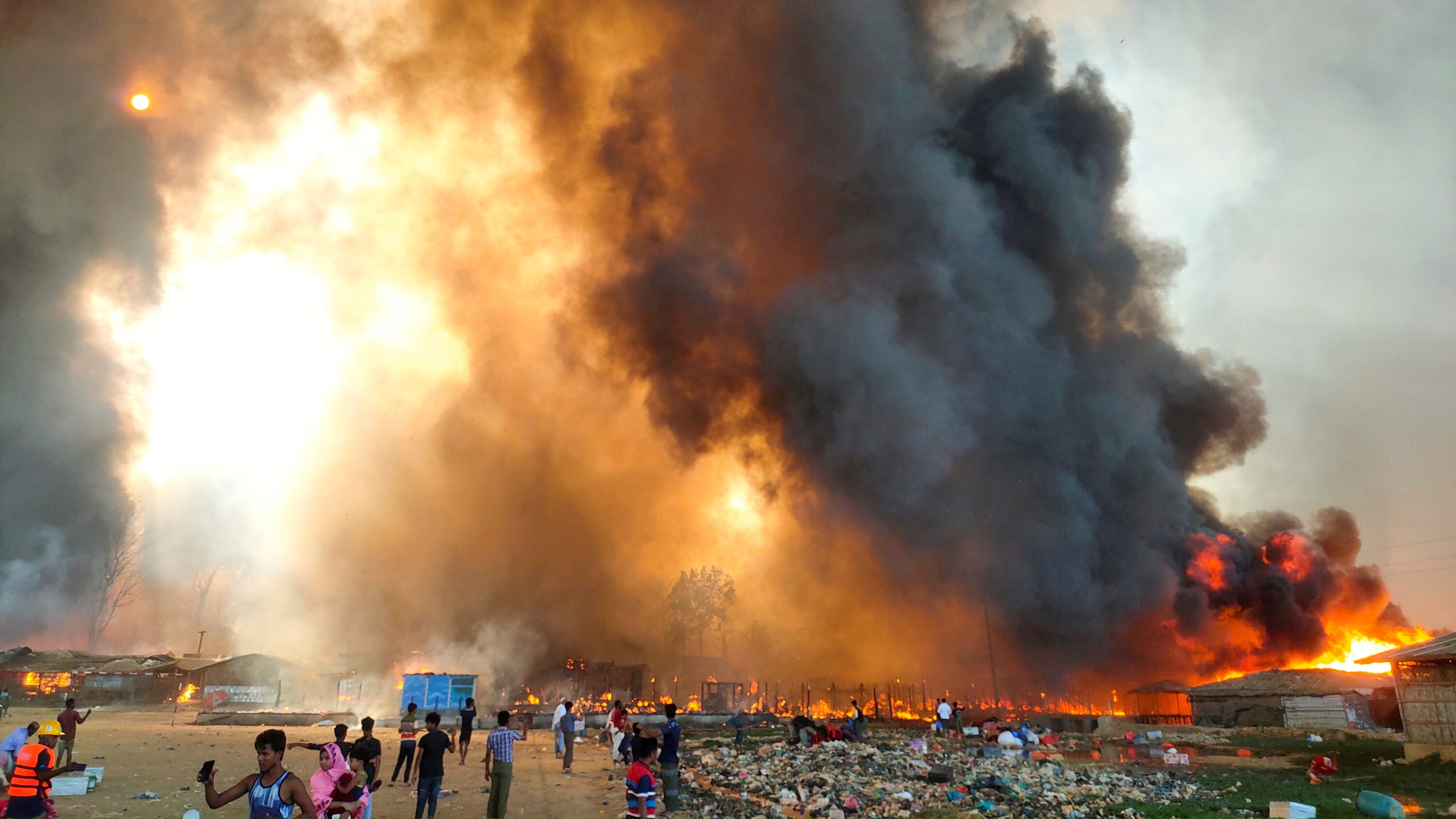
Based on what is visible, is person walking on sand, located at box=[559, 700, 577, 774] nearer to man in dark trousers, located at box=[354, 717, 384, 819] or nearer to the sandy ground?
the sandy ground

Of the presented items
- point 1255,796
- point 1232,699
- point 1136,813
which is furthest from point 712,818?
point 1232,699

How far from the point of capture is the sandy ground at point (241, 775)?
1555cm

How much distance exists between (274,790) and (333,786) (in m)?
1.96

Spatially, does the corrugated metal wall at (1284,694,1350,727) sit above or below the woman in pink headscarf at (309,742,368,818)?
below

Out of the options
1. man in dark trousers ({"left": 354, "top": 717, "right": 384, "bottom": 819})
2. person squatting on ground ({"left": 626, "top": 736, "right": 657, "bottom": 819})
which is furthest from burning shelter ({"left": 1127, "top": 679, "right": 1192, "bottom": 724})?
man in dark trousers ({"left": 354, "top": 717, "right": 384, "bottom": 819})

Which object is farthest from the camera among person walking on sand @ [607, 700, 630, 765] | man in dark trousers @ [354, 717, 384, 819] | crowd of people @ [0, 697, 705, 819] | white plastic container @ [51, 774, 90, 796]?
person walking on sand @ [607, 700, 630, 765]

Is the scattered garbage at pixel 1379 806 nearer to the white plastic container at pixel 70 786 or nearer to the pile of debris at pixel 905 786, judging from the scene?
the pile of debris at pixel 905 786

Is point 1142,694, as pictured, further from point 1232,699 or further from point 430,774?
point 430,774

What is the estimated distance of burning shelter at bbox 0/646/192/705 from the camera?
51125 millimetres

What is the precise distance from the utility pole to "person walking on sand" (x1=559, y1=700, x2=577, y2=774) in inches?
1411

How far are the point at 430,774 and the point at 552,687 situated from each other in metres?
49.5

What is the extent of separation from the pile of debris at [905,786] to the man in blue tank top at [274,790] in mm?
10628

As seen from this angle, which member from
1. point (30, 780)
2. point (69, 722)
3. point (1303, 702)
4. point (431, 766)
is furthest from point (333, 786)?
point (1303, 702)

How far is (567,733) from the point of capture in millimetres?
22641
